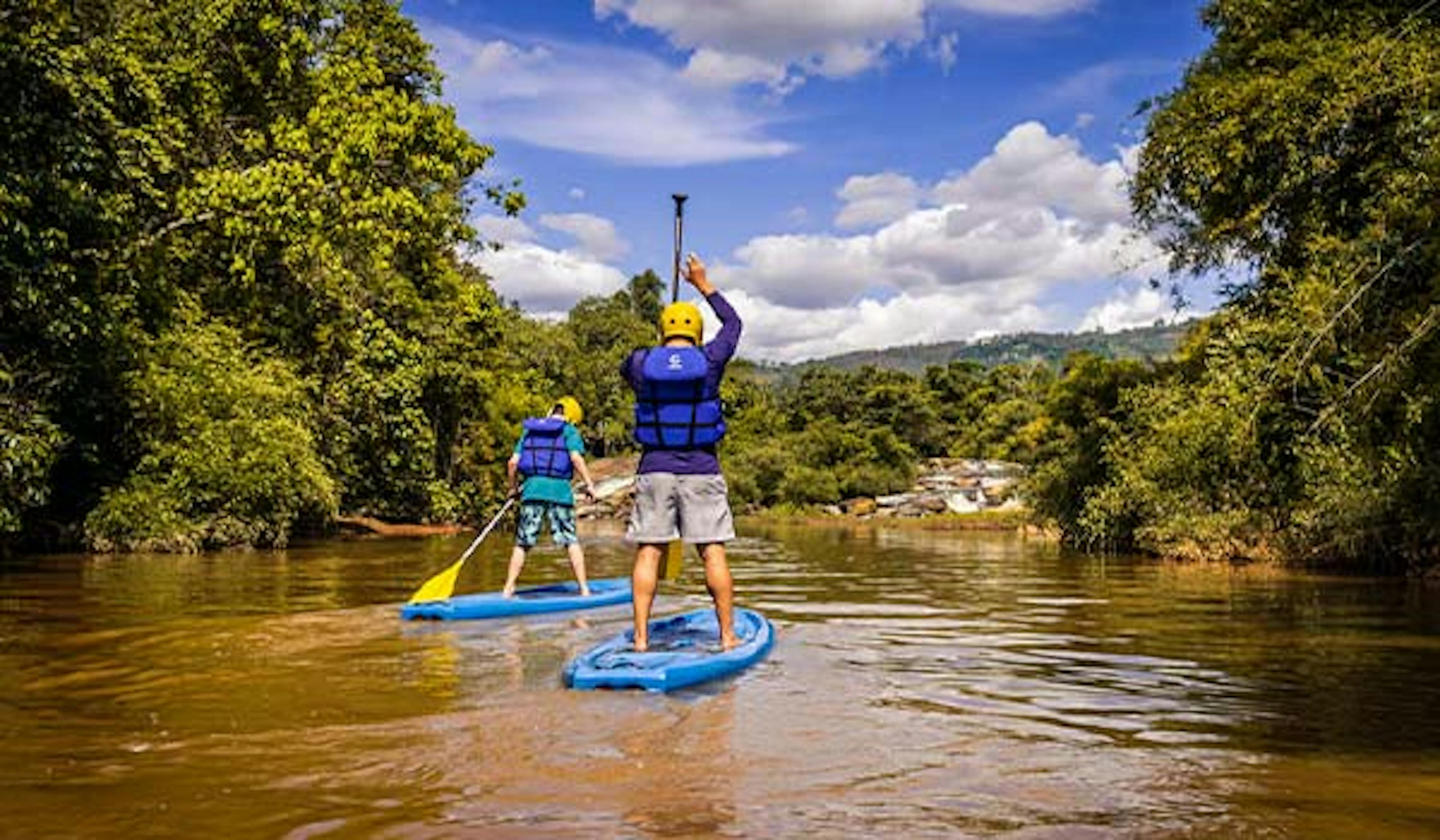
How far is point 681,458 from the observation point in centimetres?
647

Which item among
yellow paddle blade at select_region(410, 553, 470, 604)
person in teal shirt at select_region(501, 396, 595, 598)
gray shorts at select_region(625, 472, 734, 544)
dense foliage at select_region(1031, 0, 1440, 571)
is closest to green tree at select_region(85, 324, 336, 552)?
person in teal shirt at select_region(501, 396, 595, 598)

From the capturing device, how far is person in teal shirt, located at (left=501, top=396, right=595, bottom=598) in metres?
9.73

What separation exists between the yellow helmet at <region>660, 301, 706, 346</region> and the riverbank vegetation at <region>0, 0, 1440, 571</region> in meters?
4.82

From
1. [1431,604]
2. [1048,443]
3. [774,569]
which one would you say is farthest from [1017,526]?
[1431,604]

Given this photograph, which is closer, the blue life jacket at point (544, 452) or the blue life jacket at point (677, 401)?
the blue life jacket at point (677, 401)

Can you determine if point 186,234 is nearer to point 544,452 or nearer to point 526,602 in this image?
point 544,452

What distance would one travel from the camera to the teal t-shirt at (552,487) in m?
9.77

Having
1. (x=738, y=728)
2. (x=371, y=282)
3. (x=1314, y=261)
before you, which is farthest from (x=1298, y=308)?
(x=371, y=282)

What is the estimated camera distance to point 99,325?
1447cm

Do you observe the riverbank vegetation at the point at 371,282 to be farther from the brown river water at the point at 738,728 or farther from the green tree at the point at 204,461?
the brown river water at the point at 738,728

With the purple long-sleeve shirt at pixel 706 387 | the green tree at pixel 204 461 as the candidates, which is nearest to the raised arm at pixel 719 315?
the purple long-sleeve shirt at pixel 706 387

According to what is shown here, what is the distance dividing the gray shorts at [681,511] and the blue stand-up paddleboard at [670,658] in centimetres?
64

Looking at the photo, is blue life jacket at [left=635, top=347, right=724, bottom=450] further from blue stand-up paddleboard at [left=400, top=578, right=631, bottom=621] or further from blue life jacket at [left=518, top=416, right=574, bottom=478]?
blue life jacket at [left=518, top=416, right=574, bottom=478]

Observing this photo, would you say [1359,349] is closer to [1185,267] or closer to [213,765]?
[213,765]
